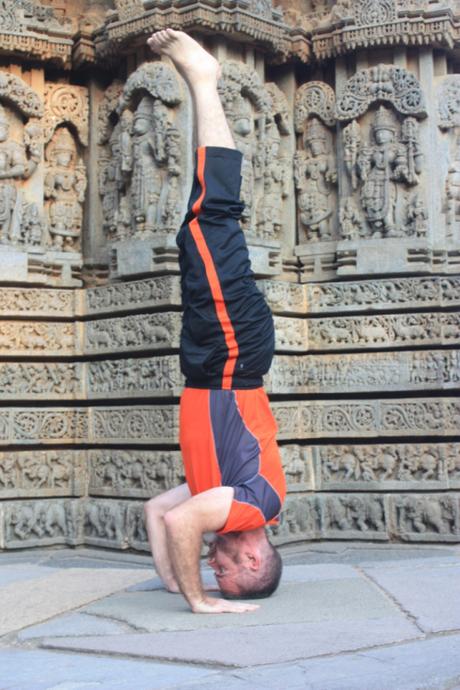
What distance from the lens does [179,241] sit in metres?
5.82

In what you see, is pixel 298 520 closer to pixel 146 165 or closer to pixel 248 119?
pixel 146 165

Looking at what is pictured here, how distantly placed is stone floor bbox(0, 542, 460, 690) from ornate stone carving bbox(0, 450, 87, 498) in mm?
3042

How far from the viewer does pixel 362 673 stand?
409 cm

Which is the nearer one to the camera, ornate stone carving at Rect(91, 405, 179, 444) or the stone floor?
the stone floor

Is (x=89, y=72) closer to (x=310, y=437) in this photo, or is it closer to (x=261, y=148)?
(x=261, y=148)

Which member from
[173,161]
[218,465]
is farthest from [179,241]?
[173,161]

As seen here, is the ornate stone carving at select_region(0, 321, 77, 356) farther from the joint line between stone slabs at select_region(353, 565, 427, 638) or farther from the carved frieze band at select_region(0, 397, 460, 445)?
the joint line between stone slabs at select_region(353, 565, 427, 638)

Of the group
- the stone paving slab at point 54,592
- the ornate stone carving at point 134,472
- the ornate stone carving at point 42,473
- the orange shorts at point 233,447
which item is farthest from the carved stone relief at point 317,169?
the orange shorts at point 233,447

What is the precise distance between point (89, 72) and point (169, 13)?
1.26 metres

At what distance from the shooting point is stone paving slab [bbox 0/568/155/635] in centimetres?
547

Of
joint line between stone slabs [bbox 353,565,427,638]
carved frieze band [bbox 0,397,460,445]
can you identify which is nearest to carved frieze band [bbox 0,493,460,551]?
carved frieze band [bbox 0,397,460,445]

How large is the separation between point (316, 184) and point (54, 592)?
5.60 meters

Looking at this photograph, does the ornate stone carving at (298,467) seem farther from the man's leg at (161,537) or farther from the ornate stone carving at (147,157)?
the man's leg at (161,537)

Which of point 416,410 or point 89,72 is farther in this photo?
point 89,72
